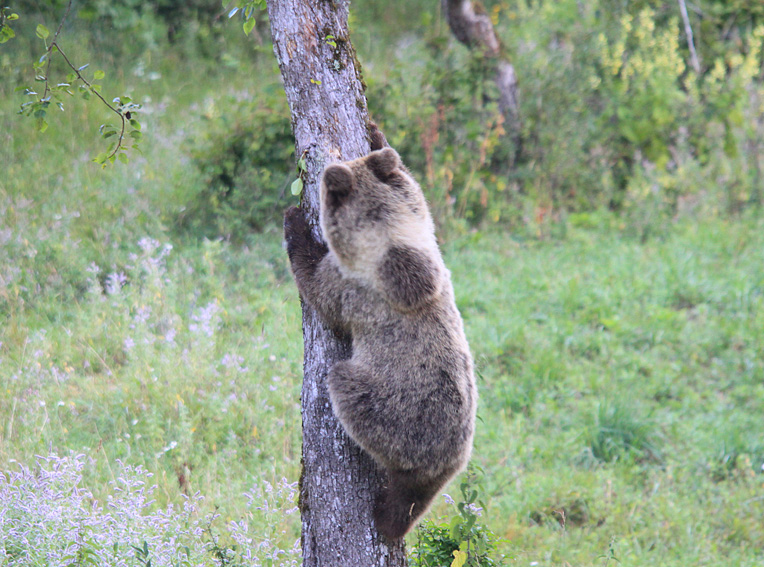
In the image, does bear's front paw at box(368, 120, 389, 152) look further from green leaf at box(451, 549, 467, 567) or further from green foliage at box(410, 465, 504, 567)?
green leaf at box(451, 549, 467, 567)

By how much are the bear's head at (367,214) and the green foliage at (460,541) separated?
1.16 metres

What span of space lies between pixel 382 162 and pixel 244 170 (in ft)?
14.5

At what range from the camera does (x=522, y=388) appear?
560cm

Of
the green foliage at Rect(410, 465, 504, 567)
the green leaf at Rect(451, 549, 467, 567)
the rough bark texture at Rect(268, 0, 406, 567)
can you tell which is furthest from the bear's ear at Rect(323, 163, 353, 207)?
the green leaf at Rect(451, 549, 467, 567)

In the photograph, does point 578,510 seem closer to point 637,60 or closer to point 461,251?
point 461,251

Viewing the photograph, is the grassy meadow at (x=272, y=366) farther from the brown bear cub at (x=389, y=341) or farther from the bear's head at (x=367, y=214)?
the bear's head at (x=367, y=214)

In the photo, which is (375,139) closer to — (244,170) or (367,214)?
(367,214)

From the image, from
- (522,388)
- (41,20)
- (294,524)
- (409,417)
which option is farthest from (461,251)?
(41,20)

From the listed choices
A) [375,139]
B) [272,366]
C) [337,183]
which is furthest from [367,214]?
[272,366]

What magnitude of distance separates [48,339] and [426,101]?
16.7 ft

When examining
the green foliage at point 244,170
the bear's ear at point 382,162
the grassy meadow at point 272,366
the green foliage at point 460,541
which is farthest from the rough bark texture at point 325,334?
the green foliage at point 244,170

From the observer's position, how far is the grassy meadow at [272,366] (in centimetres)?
387

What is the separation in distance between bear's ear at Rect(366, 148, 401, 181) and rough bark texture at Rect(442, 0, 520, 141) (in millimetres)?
5810

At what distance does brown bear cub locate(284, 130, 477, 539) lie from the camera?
115 inches
